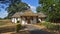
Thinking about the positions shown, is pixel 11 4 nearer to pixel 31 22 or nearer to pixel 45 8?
pixel 45 8

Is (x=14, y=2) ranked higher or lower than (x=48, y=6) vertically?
higher

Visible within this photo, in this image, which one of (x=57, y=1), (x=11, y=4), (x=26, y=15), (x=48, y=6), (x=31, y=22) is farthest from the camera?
(x=31, y=22)

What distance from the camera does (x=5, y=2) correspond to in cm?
2191

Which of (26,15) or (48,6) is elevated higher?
(48,6)

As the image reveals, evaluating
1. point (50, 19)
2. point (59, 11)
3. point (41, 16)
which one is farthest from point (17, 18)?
point (59, 11)

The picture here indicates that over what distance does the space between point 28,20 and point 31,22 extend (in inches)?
49.1

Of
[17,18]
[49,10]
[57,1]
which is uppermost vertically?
[57,1]

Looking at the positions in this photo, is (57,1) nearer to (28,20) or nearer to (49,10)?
(49,10)

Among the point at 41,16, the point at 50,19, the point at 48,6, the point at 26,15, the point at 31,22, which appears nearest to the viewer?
the point at 48,6

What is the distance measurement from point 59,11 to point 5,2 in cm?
1832

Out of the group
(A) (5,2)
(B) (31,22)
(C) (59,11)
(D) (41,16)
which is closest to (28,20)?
(B) (31,22)

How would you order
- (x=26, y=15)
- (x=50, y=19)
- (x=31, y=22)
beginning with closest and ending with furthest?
(x=50, y=19) < (x=26, y=15) < (x=31, y=22)

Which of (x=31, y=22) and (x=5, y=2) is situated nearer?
(x=5, y=2)

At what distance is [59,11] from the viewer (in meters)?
37.5
